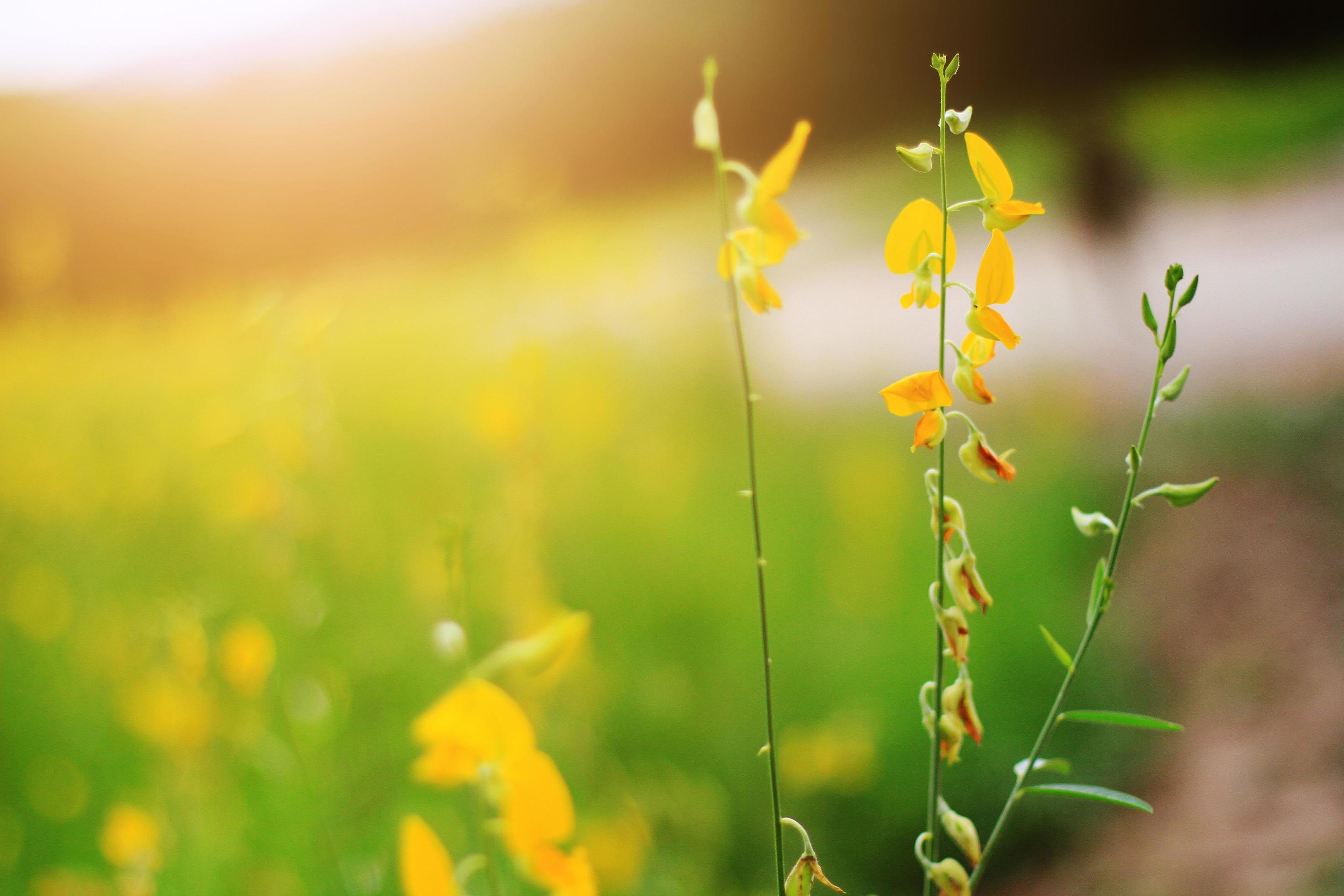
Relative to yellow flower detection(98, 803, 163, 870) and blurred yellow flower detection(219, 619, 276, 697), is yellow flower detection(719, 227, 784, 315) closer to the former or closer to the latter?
yellow flower detection(98, 803, 163, 870)

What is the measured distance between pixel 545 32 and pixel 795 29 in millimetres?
772

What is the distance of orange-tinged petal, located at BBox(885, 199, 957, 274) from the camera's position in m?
0.25

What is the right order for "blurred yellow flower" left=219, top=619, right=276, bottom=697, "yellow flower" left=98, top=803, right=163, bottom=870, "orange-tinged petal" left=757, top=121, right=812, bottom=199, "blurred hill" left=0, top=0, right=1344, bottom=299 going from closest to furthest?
1. "orange-tinged petal" left=757, top=121, right=812, bottom=199
2. "yellow flower" left=98, top=803, right=163, bottom=870
3. "blurred yellow flower" left=219, top=619, right=276, bottom=697
4. "blurred hill" left=0, top=0, right=1344, bottom=299

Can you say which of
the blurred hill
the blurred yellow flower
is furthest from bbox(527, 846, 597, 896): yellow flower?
the blurred hill

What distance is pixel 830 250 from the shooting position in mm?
2965

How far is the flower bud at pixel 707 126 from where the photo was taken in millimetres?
217

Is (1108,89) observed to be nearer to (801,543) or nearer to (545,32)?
(801,543)

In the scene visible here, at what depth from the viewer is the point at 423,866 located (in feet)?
0.88

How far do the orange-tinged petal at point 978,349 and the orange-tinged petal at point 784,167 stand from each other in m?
0.09

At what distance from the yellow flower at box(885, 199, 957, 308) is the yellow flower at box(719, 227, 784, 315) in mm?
42

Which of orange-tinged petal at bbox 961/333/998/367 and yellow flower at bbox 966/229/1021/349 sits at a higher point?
yellow flower at bbox 966/229/1021/349

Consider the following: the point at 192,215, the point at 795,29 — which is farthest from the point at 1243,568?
the point at 192,215

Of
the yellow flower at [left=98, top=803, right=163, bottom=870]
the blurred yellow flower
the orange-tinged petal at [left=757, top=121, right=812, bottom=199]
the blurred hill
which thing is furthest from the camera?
the blurred hill

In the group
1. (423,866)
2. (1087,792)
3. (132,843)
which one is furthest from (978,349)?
(132,843)
